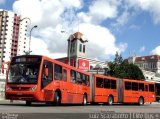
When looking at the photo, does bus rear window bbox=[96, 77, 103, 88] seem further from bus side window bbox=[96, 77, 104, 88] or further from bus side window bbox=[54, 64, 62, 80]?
bus side window bbox=[54, 64, 62, 80]

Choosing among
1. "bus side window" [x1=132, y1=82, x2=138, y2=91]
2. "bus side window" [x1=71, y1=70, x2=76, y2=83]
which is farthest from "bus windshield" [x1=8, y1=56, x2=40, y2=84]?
"bus side window" [x1=132, y1=82, x2=138, y2=91]

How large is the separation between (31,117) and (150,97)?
29.3 metres

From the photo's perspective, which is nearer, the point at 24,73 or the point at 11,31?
the point at 24,73

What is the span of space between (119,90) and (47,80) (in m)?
15.0

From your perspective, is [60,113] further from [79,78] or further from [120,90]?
[120,90]

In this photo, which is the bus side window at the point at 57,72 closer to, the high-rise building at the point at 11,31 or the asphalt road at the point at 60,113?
the asphalt road at the point at 60,113

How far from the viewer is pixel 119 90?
36.3 meters

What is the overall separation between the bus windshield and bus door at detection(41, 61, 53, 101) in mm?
512

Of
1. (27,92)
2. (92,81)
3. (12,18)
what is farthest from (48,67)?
(12,18)

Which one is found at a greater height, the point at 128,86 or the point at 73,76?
the point at 73,76

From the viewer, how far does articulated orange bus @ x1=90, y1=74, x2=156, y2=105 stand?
3241cm

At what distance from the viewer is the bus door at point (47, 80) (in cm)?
2226

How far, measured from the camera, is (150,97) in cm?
4072

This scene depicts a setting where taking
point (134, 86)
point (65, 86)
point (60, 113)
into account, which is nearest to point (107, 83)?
point (134, 86)
